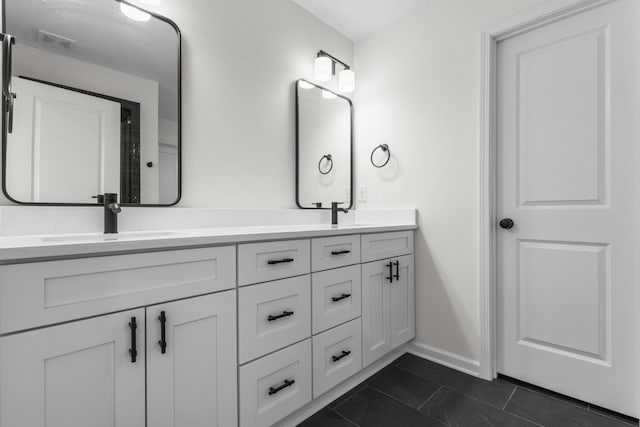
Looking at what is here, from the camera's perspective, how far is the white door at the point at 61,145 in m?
1.16

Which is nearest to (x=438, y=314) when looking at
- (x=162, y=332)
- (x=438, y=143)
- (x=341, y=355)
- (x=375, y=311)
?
(x=375, y=311)

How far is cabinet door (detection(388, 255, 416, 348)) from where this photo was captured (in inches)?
74.5

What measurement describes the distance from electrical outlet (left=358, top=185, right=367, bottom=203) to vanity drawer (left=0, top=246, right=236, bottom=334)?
1.42m

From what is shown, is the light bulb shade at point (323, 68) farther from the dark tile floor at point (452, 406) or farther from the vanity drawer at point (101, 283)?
the dark tile floor at point (452, 406)

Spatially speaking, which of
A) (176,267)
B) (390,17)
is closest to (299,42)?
(390,17)

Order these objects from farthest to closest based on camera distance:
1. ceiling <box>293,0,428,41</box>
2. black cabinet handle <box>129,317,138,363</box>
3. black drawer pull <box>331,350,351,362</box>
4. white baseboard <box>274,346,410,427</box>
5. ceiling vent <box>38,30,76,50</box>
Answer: ceiling <box>293,0,428,41</box> → black drawer pull <box>331,350,351,362</box> → white baseboard <box>274,346,410,427</box> → ceiling vent <box>38,30,76,50</box> → black cabinet handle <box>129,317,138,363</box>

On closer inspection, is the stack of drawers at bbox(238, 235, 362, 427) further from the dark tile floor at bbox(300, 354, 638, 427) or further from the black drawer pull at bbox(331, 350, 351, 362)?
the dark tile floor at bbox(300, 354, 638, 427)

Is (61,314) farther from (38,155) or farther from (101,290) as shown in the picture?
(38,155)

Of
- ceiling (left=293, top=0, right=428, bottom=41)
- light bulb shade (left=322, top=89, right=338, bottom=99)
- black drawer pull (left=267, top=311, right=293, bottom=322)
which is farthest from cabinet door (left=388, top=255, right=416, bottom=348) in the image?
ceiling (left=293, top=0, right=428, bottom=41)

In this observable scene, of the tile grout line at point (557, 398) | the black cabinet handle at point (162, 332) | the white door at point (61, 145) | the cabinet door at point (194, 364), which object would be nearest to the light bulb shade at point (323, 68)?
the white door at point (61, 145)

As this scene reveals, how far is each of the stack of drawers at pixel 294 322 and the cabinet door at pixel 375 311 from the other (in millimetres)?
54

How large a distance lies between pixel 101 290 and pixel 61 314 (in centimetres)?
10

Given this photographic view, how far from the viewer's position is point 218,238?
1093 millimetres

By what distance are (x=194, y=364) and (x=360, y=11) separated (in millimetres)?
2259
